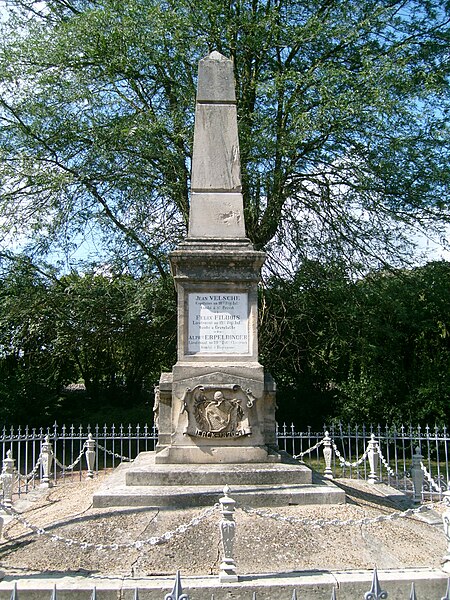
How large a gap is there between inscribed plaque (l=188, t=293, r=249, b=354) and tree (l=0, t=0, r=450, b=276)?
262 inches

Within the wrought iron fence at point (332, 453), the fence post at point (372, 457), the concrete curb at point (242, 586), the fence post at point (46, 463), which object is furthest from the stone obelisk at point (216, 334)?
the fence post at point (46, 463)

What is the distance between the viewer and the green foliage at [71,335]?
1484cm

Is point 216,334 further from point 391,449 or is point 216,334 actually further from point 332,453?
point 391,449

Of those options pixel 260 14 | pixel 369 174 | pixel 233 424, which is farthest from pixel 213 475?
pixel 260 14

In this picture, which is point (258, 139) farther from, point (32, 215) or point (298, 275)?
point (32, 215)

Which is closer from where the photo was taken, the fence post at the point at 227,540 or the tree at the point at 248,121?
the fence post at the point at 227,540

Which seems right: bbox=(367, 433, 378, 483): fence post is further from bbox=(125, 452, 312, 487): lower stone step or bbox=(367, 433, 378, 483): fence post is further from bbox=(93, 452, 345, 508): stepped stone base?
bbox=(125, 452, 312, 487): lower stone step

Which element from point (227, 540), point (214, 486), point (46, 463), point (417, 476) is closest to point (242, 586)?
point (227, 540)

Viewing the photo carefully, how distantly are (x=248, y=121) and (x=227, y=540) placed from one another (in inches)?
467

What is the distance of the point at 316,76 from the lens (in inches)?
550

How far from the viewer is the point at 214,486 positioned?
23.5ft

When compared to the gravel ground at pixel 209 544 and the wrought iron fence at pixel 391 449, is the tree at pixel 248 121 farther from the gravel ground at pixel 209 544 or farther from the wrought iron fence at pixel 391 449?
the gravel ground at pixel 209 544

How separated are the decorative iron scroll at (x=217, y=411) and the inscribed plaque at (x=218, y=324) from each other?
0.53 m

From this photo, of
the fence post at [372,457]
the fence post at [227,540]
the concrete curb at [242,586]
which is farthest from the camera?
the fence post at [372,457]
